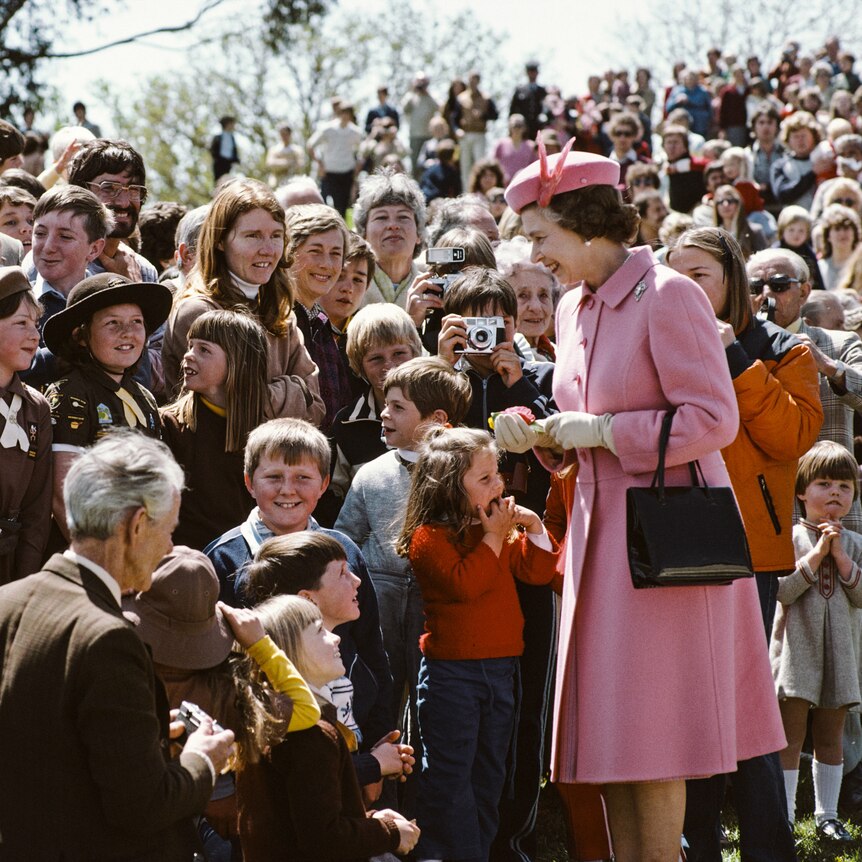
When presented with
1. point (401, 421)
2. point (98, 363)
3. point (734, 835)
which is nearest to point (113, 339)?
point (98, 363)

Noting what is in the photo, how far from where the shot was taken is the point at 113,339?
450 cm

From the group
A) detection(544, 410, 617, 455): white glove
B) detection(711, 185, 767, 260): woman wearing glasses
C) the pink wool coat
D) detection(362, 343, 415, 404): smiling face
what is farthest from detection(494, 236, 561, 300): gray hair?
detection(711, 185, 767, 260): woman wearing glasses

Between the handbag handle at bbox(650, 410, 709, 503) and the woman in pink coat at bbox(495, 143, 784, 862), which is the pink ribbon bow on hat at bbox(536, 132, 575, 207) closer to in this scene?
the woman in pink coat at bbox(495, 143, 784, 862)

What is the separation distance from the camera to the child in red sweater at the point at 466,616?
14.6 feet

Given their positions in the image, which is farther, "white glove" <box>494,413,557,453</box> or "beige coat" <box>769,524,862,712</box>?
"beige coat" <box>769,524,862,712</box>

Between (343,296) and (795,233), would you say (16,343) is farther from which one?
(795,233)

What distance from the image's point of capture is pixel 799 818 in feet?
19.1

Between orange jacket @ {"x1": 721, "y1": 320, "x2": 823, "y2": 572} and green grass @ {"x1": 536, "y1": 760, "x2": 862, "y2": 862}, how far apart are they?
1.27 m

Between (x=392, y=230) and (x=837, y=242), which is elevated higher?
(x=837, y=242)

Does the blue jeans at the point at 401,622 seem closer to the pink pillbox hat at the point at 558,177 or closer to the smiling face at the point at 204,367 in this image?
the smiling face at the point at 204,367

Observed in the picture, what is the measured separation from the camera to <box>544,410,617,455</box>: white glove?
373 cm

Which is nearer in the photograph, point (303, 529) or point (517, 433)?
point (517, 433)

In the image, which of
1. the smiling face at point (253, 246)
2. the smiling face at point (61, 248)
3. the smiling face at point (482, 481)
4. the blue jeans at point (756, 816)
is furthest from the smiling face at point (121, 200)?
the blue jeans at point (756, 816)

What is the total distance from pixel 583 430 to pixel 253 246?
2.03 metres
